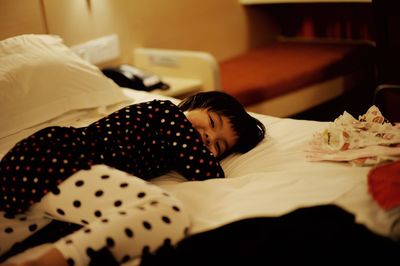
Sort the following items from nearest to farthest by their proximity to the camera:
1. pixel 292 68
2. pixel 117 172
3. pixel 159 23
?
pixel 117 172 → pixel 292 68 → pixel 159 23

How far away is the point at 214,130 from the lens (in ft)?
4.63

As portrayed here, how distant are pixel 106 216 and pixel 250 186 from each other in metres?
0.37

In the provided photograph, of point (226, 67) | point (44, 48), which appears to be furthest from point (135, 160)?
point (226, 67)

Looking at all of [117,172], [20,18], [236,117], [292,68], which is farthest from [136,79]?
[117,172]

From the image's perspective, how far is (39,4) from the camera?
2.22 metres

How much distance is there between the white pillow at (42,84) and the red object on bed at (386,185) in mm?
1077

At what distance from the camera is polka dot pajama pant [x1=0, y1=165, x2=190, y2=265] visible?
96cm

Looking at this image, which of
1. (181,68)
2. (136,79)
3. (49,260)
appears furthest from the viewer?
(181,68)

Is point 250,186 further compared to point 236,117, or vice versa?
point 236,117

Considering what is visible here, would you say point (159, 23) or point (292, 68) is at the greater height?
point (159, 23)

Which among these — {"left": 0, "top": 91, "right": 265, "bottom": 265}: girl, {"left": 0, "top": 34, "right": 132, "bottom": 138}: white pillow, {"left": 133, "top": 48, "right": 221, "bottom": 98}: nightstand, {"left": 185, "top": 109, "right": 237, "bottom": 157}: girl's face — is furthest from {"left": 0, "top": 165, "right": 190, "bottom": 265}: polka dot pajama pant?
{"left": 133, "top": 48, "right": 221, "bottom": 98}: nightstand

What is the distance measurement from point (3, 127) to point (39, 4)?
85 cm

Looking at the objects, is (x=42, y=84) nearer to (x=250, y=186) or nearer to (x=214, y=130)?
(x=214, y=130)

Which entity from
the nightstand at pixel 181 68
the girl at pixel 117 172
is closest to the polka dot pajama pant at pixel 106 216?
the girl at pixel 117 172
